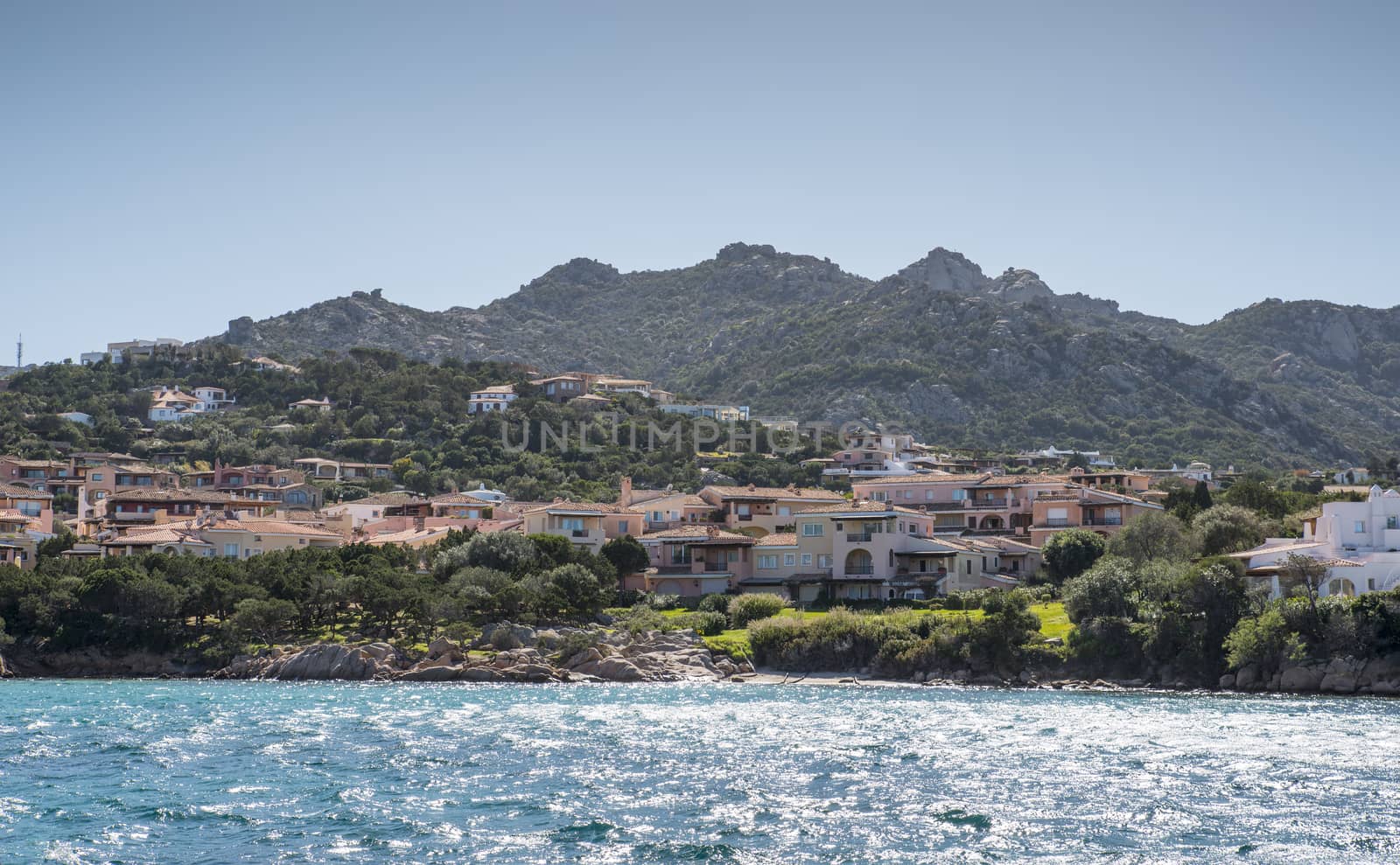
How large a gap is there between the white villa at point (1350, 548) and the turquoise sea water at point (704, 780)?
11646 mm

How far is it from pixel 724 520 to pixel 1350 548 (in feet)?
136

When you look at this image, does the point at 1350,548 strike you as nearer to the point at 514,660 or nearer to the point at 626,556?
the point at 626,556

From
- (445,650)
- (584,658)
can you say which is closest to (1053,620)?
(584,658)

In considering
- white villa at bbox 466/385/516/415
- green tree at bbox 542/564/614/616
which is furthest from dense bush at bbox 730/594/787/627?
white villa at bbox 466/385/516/415

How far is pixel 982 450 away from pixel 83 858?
15738 centimetres

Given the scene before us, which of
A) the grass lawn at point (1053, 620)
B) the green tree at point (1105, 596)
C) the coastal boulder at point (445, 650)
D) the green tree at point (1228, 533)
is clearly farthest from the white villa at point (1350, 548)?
the coastal boulder at point (445, 650)

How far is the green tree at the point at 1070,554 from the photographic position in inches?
3152

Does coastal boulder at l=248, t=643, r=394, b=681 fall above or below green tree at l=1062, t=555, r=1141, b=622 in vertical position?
below

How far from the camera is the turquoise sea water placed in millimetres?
29609

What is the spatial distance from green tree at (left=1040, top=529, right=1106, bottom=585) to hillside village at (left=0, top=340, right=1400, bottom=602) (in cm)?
243

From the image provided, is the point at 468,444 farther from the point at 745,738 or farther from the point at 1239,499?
the point at 745,738

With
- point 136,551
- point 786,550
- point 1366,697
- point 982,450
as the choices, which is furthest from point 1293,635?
point 982,450

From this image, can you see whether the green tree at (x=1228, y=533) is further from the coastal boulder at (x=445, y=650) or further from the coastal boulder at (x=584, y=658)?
the coastal boulder at (x=445, y=650)

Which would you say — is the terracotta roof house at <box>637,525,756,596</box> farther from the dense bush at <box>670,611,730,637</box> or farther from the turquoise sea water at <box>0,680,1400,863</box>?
the turquoise sea water at <box>0,680,1400,863</box>
